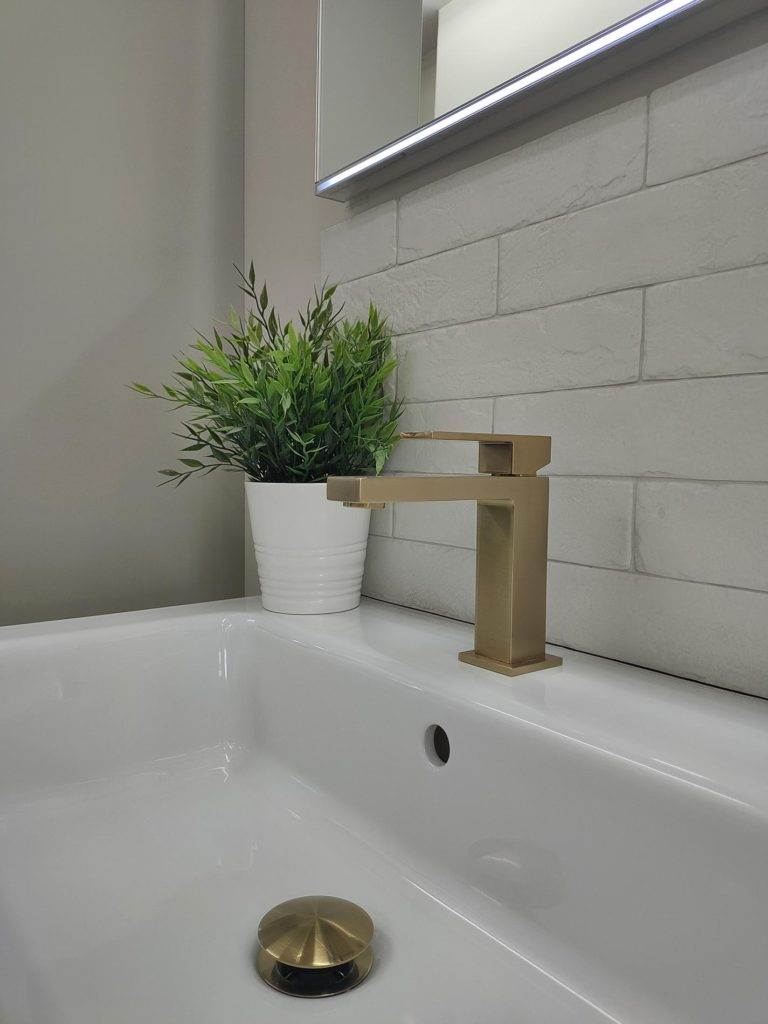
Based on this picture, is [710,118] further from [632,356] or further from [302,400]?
[302,400]

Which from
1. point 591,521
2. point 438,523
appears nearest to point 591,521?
point 591,521

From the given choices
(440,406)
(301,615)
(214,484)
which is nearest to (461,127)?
(440,406)

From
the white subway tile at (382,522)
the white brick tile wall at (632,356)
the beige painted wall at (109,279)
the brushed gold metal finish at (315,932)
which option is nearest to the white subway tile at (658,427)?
the white brick tile wall at (632,356)

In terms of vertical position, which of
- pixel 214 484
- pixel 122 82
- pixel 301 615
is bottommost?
pixel 301 615

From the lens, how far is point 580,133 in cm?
67

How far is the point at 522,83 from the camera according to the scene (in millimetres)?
682

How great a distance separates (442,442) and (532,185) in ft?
0.87

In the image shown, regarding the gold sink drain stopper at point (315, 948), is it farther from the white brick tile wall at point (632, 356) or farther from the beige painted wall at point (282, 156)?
the beige painted wall at point (282, 156)

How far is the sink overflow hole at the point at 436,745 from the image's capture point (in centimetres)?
58

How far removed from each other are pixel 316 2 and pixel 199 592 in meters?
0.82

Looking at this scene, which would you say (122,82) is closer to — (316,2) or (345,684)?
(316,2)

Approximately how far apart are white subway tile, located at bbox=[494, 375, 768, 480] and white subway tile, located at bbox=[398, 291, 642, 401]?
0.02 metres

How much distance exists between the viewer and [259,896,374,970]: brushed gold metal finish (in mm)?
470

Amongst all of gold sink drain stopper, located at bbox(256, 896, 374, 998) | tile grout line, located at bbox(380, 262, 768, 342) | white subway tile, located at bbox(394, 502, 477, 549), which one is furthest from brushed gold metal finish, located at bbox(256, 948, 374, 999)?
tile grout line, located at bbox(380, 262, 768, 342)
